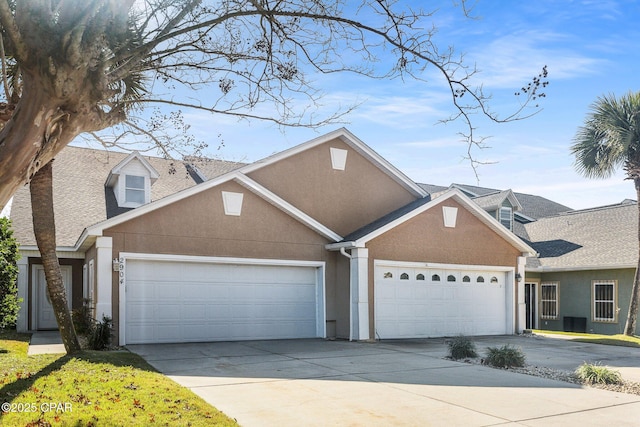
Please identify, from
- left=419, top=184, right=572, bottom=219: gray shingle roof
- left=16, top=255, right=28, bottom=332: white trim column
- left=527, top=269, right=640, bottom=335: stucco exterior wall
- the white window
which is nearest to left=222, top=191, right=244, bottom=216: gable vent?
left=16, top=255, right=28, bottom=332: white trim column

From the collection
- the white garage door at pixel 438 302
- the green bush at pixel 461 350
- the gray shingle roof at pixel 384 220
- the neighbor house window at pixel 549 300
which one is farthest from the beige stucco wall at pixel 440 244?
the neighbor house window at pixel 549 300

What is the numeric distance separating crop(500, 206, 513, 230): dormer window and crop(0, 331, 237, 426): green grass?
18015 mm

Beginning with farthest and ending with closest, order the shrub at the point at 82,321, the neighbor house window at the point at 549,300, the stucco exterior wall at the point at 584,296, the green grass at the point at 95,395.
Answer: the neighbor house window at the point at 549,300
the stucco exterior wall at the point at 584,296
the shrub at the point at 82,321
the green grass at the point at 95,395

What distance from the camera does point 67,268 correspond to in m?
19.6

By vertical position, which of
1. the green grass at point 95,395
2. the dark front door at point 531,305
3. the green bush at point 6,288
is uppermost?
the green bush at point 6,288

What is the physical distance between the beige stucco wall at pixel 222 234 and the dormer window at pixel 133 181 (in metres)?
4.50

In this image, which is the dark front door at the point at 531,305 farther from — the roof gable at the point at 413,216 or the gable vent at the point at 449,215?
the gable vent at the point at 449,215

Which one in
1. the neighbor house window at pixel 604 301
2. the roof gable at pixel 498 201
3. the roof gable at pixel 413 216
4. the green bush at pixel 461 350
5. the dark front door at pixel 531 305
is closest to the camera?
the green bush at pixel 461 350

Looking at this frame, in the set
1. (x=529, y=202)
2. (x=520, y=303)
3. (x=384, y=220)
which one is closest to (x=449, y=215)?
(x=384, y=220)

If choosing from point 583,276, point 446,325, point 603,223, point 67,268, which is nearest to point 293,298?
point 446,325

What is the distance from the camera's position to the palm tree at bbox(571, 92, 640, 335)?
19.6 m

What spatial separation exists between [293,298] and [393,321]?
3.04m

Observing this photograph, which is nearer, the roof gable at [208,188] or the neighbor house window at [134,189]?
the roof gable at [208,188]

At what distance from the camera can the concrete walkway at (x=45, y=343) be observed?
1289cm
